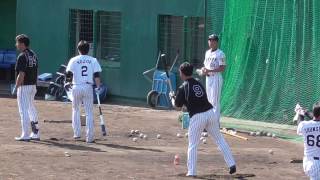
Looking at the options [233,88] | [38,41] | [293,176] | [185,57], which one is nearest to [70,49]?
[38,41]

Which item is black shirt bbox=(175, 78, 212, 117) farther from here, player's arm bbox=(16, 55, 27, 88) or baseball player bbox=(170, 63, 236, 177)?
player's arm bbox=(16, 55, 27, 88)

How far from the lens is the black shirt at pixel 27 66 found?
1501cm

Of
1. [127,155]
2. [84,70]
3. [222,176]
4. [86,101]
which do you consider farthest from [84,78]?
[222,176]

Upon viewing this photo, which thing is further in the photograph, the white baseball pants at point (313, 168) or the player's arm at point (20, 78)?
the player's arm at point (20, 78)

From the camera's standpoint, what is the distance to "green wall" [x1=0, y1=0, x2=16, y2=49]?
29.0 meters

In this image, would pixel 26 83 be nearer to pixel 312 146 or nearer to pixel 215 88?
pixel 215 88

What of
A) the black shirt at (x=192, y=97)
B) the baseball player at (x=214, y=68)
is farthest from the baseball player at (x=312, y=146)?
the baseball player at (x=214, y=68)

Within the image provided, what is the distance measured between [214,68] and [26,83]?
12.3ft

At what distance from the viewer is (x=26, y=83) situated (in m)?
15.2

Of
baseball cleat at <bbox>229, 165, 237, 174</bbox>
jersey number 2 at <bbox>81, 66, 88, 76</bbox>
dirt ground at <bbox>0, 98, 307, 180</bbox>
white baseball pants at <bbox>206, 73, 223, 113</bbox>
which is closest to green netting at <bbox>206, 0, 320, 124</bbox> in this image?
dirt ground at <bbox>0, 98, 307, 180</bbox>

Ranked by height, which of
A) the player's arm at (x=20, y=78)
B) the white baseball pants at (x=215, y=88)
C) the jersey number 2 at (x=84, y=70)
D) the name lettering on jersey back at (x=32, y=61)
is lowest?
the white baseball pants at (x=215, y=88)

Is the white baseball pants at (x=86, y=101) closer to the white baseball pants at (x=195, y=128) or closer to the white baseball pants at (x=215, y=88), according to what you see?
the white baseball pants at (x=215, y=88)

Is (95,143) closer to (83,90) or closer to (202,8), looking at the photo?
(83,90)

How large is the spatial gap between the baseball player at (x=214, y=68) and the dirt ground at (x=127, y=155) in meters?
0.92
